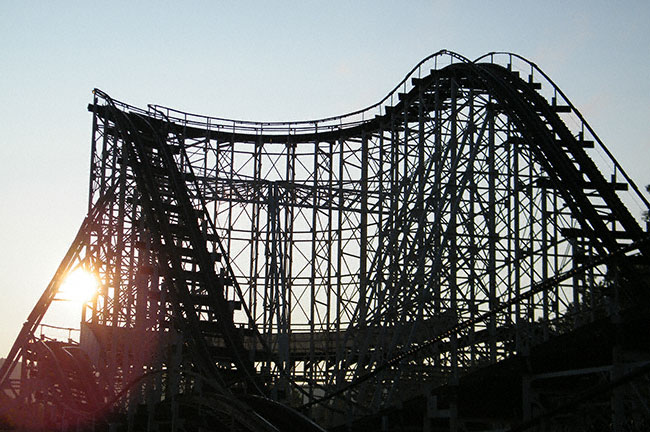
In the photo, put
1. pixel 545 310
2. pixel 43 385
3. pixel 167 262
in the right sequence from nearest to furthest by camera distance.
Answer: pixel 545 310, pixel 167 262, pixel 43 385

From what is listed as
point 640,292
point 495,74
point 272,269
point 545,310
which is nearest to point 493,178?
point 495,74

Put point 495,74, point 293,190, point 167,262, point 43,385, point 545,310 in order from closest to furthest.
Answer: point 545,310
point 495,74
point 167,262
point 43,385
point 293,190

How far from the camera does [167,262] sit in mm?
24250

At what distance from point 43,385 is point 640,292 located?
15.6m

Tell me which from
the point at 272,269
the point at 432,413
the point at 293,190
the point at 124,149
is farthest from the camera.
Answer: the point at 293,190

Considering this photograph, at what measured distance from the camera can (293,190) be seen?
31531mm

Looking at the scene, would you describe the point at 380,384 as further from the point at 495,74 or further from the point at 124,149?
the point at 124,149

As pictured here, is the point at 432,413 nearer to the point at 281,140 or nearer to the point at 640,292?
the point at 640,292

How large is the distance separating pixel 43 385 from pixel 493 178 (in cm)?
1233

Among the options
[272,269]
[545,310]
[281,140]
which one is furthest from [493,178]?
[281,140]

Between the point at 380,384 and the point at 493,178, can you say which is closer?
the point at 380,384

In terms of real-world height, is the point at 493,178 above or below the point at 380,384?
above

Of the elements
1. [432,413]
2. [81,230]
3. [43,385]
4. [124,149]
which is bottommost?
[432,413]

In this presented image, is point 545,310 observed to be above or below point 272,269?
below
